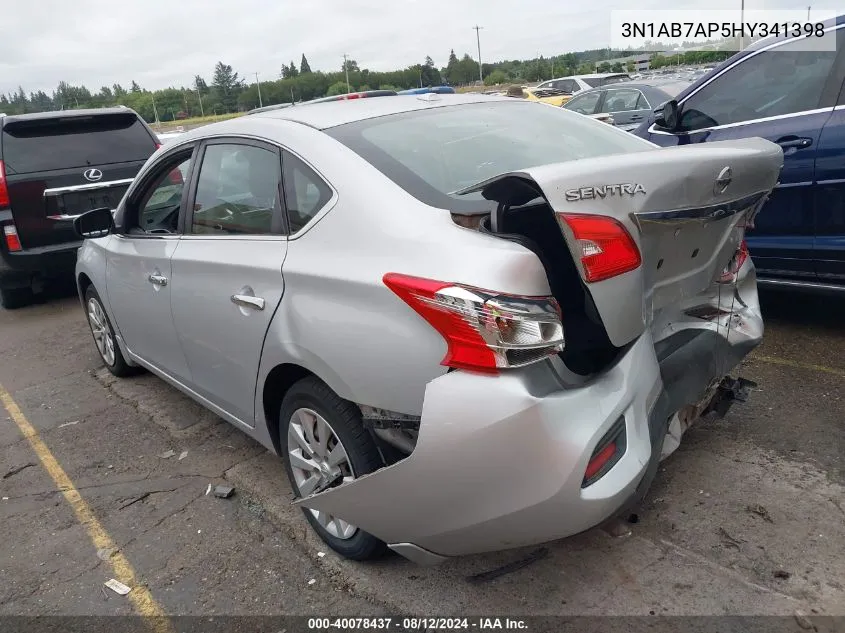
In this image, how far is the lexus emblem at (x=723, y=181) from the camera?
2240mm

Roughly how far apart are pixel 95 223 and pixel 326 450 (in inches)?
98.5

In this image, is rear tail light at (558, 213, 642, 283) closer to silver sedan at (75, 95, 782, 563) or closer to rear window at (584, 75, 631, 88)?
silver sedan at (75, 95, 782, 563)

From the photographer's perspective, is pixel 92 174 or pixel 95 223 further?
pixel 92 174

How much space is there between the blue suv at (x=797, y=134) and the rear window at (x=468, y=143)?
1.38m

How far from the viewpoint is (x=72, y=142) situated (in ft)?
22.9

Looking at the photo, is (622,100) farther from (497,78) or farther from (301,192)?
(497,78)

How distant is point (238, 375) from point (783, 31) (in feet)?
13.5

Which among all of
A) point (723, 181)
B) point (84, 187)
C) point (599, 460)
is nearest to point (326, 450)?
point (599, 460)

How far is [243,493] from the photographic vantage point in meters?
3.35

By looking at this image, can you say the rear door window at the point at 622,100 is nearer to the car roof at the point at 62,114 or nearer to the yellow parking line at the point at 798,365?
the car roof at the point at 62,114

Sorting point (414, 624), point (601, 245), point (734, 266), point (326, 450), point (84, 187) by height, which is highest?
point (84, 187)

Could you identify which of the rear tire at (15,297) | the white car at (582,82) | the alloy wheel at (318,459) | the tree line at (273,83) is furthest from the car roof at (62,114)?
the tree line at (273,83)

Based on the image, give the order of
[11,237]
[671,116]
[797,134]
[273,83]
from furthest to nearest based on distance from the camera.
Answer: [273,83] < [11,237] < [671,116] < [797,134]

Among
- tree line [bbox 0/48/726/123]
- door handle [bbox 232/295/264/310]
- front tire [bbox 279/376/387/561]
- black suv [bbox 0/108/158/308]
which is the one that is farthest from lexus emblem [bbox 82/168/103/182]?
tree line [bbox 0/48/726/123]
